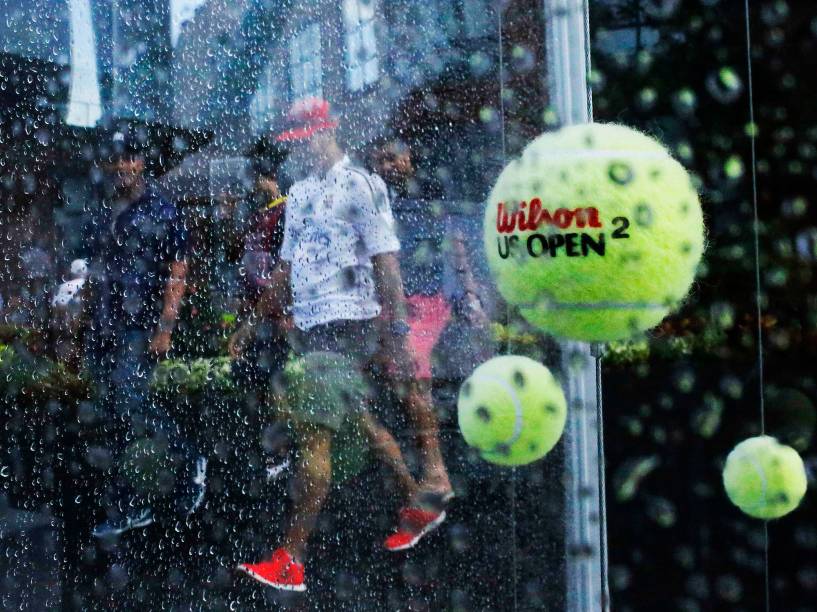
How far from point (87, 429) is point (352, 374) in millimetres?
346

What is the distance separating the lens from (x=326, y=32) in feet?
4.17

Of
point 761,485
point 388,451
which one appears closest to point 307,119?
point 388,451

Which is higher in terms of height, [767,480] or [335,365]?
[335,365]

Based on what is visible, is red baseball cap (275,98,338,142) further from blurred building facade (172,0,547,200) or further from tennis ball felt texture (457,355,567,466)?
tennis ball felt texture (457,355,567,466)

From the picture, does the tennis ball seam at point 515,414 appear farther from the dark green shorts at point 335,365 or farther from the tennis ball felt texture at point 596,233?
the dark green shorts at point 335,365

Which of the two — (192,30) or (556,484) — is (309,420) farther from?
(192,30)

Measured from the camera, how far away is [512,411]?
928 millimetres

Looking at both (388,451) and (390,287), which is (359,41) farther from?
(388,451)

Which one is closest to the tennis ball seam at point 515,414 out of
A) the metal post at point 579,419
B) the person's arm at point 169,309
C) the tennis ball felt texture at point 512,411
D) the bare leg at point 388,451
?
the tennis ball felt texture at point 512,411

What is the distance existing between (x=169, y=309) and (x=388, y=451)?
0.34 m

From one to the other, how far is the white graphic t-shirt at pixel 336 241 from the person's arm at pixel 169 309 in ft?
0.45

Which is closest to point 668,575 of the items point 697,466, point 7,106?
point 697,466

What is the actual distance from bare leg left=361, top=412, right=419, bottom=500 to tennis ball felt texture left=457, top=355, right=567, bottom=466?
30cm

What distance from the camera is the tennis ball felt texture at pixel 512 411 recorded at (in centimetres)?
93
